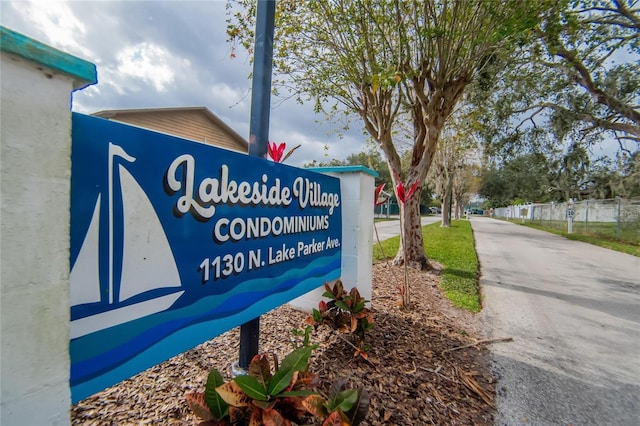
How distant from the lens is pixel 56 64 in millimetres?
965

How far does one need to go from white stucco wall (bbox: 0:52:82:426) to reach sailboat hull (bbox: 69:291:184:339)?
17 centimetres

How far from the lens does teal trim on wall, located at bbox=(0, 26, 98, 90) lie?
0.87 m

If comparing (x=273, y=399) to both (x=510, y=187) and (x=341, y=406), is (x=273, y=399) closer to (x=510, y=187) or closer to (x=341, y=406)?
(x=341, y=406)

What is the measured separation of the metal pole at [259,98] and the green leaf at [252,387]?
28.5 inches

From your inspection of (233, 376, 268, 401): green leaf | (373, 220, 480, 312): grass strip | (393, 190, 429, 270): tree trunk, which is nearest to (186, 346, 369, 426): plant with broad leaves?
(233, 376, 268, 401): green leaf

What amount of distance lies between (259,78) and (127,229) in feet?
4.99

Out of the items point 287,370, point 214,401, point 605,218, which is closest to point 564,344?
point 287,370

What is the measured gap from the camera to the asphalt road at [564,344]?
2271 millimetres

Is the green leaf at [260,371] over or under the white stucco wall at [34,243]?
under

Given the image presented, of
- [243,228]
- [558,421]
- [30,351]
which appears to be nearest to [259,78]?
[243,228]

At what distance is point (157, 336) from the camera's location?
1.51 meters

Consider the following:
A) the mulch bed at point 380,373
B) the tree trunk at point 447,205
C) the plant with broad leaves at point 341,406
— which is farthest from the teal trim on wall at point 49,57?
the tree trunk at point 447,205

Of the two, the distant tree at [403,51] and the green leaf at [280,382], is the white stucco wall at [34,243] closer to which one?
the green leaf at [280,382]

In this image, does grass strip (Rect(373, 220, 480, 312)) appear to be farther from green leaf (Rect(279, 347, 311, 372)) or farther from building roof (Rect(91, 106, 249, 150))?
building roof (Rect(91, 106, 249, 150))
